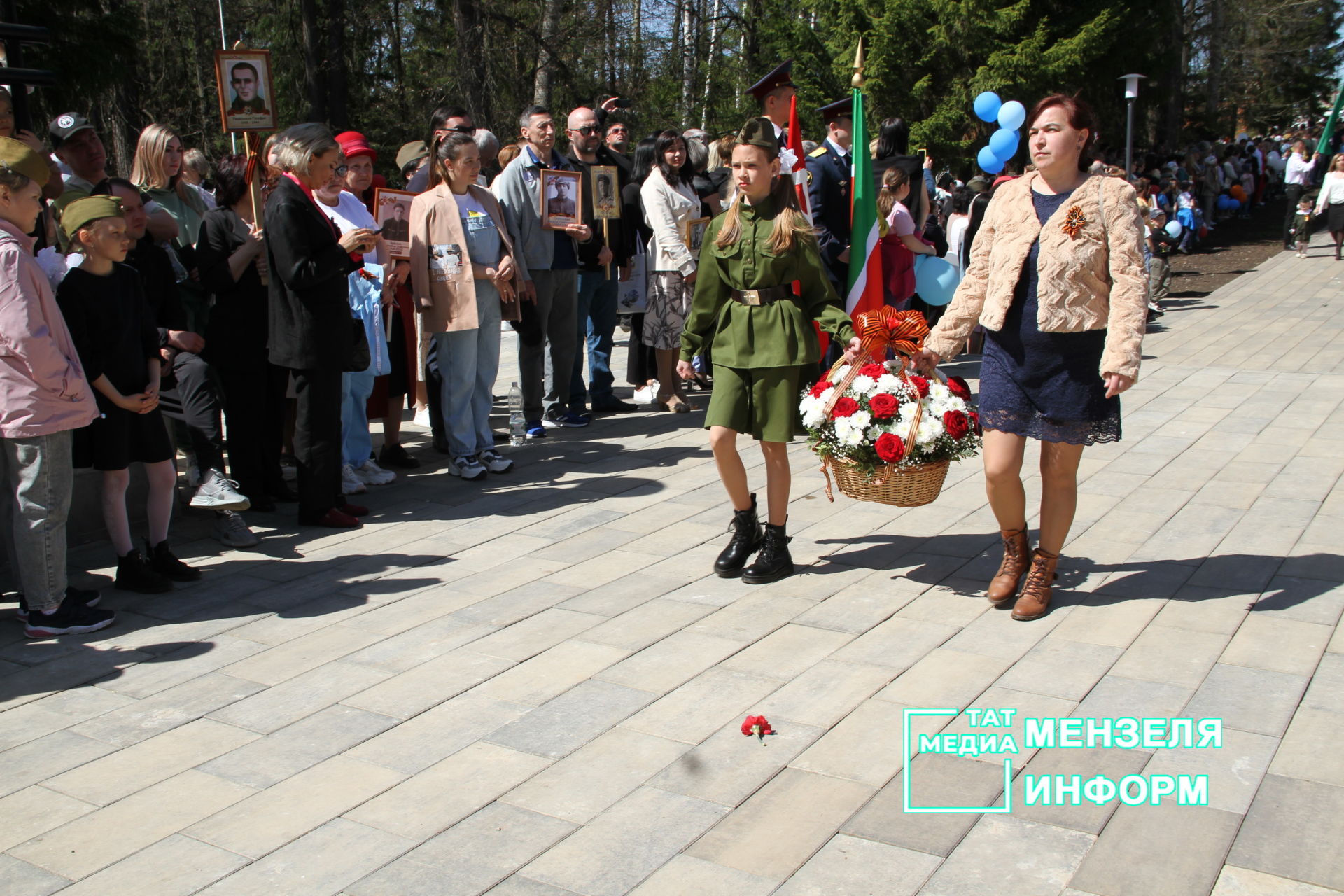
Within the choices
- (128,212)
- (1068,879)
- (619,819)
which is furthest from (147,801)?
(128,212)

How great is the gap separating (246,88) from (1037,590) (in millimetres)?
5700

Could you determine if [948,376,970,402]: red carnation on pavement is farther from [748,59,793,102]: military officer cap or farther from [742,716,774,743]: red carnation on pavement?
[748,59,793,102]: military officer cap

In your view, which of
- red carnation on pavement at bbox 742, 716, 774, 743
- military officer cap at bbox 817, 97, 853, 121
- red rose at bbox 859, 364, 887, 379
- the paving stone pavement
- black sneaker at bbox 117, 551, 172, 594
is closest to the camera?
the paving stone pavement

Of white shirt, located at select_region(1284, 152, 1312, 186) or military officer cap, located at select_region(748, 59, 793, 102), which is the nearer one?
military officer cap, located at select_region(748, 59, 793, 102)

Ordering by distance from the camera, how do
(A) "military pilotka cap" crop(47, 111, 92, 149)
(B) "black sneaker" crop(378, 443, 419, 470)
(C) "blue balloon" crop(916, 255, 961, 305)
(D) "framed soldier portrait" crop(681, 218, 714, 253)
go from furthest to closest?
1. (D) "framed soldier portrait" crop(681, 218, 714, 253)
2. (C) "blue balloon" crop(916, 255, 961, 305)
3. (B) "black sneaker" crop(378, 443, 419, 470)
4. (A) "military pilotka cap" crop(47, 111, 92, 149)

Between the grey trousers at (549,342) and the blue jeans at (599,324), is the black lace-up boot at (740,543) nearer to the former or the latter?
the grey trousers at (549,342)

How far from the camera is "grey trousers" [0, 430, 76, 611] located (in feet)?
15.4

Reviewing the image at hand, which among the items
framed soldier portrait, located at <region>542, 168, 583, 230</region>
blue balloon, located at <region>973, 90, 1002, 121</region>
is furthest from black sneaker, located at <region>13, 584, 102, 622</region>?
blue balloon, located at <region>973, 90, 1002, 121</region>

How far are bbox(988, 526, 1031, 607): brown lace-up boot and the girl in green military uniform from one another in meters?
0.98

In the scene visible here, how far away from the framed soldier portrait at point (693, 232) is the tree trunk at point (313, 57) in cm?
1127

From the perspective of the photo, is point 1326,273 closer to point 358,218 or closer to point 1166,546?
point 1166,546

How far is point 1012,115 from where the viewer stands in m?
10.6

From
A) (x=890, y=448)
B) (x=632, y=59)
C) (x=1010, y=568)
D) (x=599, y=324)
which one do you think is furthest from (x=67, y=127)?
(x=632, y=59)

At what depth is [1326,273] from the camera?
18.7 meters
